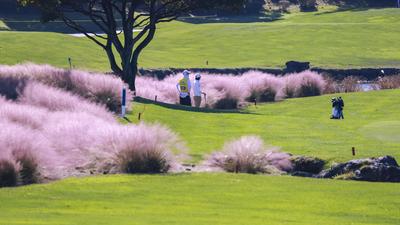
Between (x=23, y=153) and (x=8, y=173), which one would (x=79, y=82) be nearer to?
(x=23, y=153)

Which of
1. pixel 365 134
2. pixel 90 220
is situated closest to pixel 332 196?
pixel 90 220

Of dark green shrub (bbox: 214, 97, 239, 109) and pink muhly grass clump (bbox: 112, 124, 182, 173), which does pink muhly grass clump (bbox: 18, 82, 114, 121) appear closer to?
pink muhly grass clump (bbox: 112, 124, 182, 173)

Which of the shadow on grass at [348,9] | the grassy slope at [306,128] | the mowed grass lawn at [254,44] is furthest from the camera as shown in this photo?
the shadow on grass at [348,9]

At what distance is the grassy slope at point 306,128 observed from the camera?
29578 mm

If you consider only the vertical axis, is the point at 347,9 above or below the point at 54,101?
above

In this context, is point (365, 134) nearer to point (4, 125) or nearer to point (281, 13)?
point (4, 125)

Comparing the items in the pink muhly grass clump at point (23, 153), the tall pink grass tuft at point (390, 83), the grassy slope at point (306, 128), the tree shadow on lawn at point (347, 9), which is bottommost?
the tall pink grass tuft at point (390, 83)

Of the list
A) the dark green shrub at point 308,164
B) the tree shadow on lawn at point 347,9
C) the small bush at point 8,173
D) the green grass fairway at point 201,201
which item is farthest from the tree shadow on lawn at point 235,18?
the small bush at point 8,173

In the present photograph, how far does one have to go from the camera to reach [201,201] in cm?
1908

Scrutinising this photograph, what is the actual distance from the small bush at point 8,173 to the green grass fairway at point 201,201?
61 centimetres

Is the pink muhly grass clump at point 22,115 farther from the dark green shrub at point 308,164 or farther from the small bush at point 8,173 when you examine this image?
the dark green shrub at point 308,164

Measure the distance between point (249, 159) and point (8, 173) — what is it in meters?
6.57

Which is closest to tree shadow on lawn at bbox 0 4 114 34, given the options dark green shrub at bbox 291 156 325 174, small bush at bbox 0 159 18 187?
dark green shrub at bbox 291 156 325 174

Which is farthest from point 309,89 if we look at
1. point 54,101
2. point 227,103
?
point 54,101
